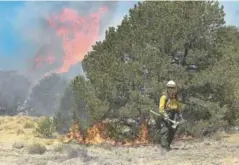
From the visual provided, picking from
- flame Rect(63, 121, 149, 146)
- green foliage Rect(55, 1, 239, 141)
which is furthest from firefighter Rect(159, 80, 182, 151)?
flame Rect(63, 121, 149, 146)

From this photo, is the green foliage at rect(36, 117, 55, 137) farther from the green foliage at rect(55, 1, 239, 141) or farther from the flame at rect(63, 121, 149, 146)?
the green foliage at rect(55, 1, 239, 141)

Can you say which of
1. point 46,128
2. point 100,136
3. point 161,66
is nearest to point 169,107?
point 161,66

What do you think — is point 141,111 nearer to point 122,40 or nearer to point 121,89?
point 121,89

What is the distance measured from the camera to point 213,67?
2447cm

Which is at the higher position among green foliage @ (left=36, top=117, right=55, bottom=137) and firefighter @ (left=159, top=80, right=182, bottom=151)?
green foliage @ (left=36, top=117, right=55, bottom=137)

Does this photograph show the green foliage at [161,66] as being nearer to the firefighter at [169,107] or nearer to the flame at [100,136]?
the flame at [100,136]

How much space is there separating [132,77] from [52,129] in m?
12.0

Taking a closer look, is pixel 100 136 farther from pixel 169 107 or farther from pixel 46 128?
pixel 169 107

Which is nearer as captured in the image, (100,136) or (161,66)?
(161,66)

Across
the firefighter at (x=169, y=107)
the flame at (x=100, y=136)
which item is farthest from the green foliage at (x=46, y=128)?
the firefighter at (x=169, y=107)

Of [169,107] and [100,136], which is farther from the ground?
[100,136]

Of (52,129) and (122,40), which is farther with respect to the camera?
(52,129)

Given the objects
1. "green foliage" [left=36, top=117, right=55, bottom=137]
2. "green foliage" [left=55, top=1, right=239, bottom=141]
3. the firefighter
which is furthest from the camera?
"green foliage" [left=36, top=117, right=55, bottom=137]

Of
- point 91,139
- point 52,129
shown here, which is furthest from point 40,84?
point 91,139
